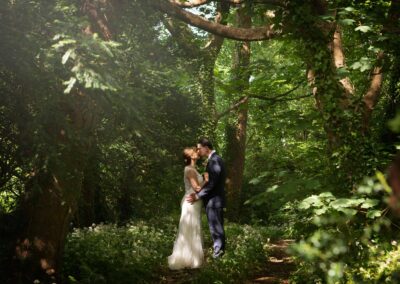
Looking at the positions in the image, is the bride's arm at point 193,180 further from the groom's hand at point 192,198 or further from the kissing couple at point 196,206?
the groom's hand at point 192,198

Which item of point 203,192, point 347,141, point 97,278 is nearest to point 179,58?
point 203,192

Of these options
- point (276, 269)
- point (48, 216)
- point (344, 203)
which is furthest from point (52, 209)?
point (276, 269)

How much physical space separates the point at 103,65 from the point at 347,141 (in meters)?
3.73

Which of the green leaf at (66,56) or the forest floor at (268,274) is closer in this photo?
the green leaf at (66,56)

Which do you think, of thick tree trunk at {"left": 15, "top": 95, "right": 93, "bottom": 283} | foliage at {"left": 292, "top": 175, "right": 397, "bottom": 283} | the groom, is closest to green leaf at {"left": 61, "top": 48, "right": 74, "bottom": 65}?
thick tree trunk at {"left": 15, "top": 95, "right": 93, "bottom": 283}

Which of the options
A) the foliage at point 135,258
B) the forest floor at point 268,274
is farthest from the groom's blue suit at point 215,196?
the forest floor at point 268,274

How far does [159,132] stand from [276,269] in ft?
12.6

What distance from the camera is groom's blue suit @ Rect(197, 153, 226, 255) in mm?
8328

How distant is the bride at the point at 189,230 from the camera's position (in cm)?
838

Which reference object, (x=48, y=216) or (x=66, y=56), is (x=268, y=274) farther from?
(x=66, y=56)

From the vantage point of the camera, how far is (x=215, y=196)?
8.41 meters

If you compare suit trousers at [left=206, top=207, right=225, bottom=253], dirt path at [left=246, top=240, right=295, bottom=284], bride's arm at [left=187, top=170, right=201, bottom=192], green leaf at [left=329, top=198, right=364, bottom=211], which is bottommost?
dirt path at [left=246, top=240, right=295, bottom=284]

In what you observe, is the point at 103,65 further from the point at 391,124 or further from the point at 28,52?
the point at 391,124

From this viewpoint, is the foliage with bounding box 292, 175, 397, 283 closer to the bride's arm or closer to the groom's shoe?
the groom's shoe
